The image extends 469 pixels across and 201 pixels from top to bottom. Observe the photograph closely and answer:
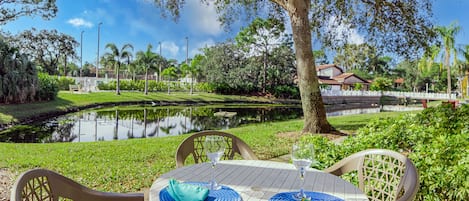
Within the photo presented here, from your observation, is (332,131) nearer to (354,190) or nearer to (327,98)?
(354,190)

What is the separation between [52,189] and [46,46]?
40775mm

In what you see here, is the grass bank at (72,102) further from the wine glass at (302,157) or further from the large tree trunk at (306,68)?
the wine glass at (302,157)

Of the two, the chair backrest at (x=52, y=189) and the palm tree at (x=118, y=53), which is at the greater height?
the palm tree at (x=118, y=53)

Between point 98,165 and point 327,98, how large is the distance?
2653 cm

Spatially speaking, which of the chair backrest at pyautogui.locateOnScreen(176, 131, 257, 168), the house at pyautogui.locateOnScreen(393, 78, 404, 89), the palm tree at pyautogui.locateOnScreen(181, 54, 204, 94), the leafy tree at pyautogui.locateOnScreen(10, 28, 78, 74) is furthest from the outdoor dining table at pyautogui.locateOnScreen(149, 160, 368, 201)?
the house at pyautogui.locateOnScreen(393, 78, 404, 89)

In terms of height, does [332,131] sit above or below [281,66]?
below

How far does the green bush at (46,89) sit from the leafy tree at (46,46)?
61.6ft

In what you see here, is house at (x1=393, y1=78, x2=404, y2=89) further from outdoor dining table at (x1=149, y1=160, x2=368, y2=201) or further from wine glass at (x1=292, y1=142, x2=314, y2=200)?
wine glass at (x1=292, y1=142, x2=314, y2=200)

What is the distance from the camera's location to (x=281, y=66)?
102 ft

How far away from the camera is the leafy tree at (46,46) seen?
115 feet

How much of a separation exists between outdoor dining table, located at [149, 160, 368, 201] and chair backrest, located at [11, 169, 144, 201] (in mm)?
296

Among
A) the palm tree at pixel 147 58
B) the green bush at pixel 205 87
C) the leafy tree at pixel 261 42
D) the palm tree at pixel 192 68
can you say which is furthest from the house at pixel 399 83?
the palm tree at pixel 147 58

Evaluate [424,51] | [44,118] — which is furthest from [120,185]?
[44,118]

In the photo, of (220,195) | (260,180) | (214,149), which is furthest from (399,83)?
(220,195)
